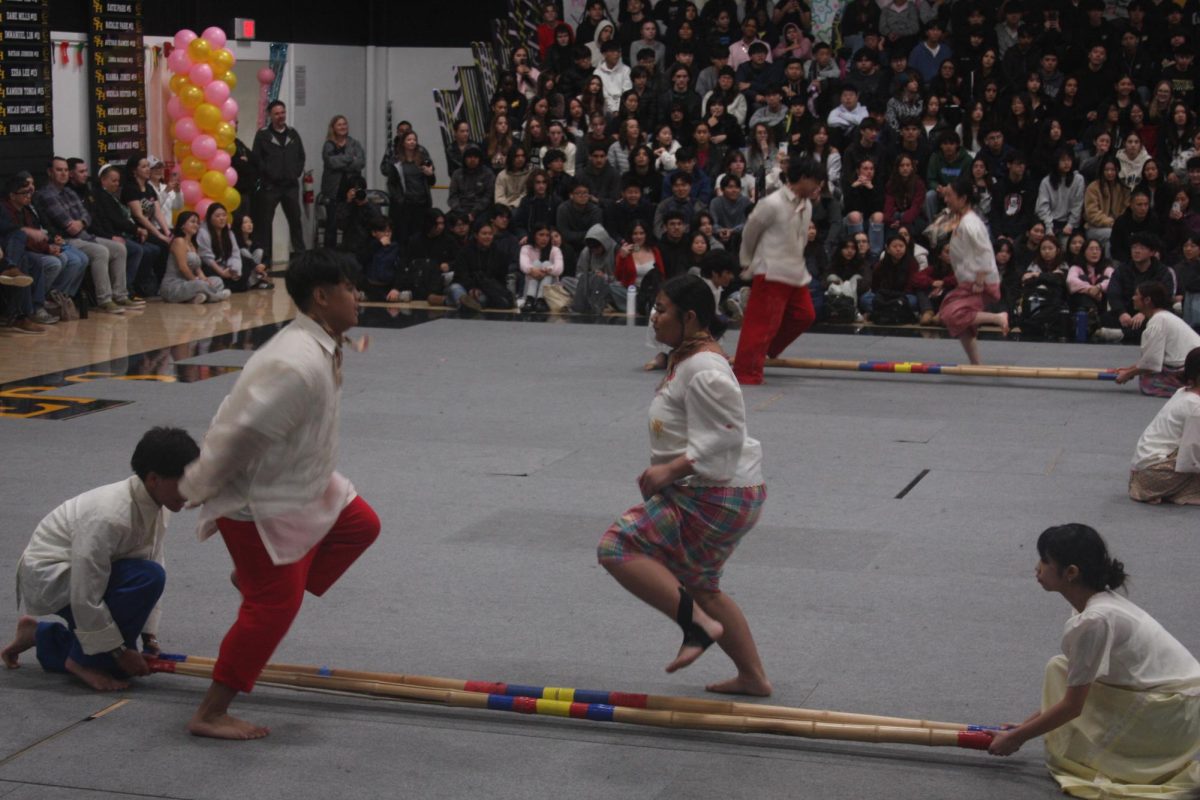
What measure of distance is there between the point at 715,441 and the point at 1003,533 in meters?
2.70

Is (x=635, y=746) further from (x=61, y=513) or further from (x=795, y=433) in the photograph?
(x=795, y=433)

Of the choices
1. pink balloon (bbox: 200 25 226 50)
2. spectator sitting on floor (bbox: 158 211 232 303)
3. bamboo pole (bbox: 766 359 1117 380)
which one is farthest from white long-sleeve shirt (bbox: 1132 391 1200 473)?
pink balloon (bbox: 200 25 226 50)

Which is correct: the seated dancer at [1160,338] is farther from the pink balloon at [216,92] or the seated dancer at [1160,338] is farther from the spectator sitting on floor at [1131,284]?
the pink balloon at [216,92]

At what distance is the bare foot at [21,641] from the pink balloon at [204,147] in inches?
437

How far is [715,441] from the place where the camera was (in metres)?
4.30

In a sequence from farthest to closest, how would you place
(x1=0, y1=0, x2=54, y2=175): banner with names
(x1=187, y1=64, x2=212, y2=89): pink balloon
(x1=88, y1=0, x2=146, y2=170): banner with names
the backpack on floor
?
(x1=187, y1=64, x2=212, y2=89): pink balloon < (x1=88, y1=0, x2=146, y2=170): banner with names < (x1=0, y1=0, x2=54, y2=175): banner with names < the backpack on floor

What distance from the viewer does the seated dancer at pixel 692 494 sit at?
170 inches

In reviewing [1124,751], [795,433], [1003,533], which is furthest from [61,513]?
[795,433]

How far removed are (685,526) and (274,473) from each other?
1161 mm

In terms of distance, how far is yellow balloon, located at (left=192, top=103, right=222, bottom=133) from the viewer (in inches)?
600

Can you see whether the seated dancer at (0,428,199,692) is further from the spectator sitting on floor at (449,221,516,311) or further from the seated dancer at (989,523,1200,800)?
the spectator sitting on floor at (449,221,516,311)

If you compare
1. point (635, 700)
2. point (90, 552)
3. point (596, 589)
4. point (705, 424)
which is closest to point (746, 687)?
point (635, 700)

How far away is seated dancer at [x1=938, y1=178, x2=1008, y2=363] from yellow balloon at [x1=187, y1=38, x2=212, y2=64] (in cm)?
819

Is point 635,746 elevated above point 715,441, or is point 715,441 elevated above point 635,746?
point 715,441
